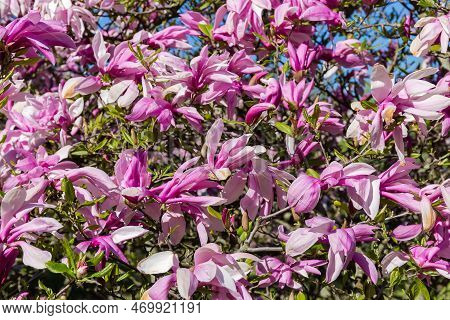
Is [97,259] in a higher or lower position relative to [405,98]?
lower

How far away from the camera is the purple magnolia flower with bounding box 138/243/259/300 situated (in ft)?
4.52

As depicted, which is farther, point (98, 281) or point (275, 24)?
point (275, 24)

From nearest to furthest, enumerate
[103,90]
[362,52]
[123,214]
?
[123,214], [103,90], [362,52]

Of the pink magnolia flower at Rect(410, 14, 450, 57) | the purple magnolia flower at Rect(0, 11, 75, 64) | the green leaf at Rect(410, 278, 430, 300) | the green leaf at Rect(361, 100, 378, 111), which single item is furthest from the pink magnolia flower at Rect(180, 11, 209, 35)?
the green leaf at Rect(410, 278, 430, 300)

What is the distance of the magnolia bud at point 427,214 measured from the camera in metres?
1.52

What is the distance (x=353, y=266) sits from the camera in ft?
6.24

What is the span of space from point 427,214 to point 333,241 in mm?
259

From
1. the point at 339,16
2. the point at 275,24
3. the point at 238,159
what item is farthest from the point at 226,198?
the point at 339,16

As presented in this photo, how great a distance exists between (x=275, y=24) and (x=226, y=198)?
0.77 m

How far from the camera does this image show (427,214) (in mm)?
1523

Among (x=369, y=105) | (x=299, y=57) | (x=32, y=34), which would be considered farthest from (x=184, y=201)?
(x=299, y=57)

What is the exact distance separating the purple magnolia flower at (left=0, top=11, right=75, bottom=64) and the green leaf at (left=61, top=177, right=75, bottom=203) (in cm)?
42

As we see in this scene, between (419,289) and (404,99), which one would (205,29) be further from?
(419,289)
